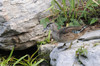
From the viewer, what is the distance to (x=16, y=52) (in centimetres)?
631

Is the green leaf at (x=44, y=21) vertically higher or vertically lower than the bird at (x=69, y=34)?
higher

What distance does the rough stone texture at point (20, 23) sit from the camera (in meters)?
5.16

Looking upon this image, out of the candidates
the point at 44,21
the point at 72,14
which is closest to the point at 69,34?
the point at 44,21

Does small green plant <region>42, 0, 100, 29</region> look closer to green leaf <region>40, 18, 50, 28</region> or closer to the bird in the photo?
green leaf <region>40, 18, 50, 28</region>

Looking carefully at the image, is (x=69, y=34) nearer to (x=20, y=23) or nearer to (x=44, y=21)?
(x=44, y=21)

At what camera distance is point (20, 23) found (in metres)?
5.24

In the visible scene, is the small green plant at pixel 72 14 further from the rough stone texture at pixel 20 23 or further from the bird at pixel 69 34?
the bird at pixel 69 34

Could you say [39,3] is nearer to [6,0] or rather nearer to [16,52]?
[6,0]

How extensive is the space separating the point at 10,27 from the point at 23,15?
68cm

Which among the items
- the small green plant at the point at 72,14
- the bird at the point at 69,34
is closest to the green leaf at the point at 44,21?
the small green plant at the point at 72,14

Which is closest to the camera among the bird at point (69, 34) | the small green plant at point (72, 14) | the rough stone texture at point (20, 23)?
the bird at point (69, 34)

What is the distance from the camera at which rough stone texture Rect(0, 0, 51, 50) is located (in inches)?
203

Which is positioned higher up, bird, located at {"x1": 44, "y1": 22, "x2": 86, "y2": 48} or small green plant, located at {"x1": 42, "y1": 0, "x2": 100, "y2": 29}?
small green plant, located at {"x1": 42, "y1": 0, "x2": 100, "y2": 29}

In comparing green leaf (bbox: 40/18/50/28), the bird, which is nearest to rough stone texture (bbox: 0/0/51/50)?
green leaf (bbox: 40/18/50/28)
